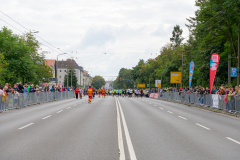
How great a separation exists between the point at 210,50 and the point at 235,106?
2645 centimetres

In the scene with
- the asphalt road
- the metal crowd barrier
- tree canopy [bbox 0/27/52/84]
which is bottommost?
the asphalt road

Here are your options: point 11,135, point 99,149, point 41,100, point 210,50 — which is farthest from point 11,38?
point 99,149

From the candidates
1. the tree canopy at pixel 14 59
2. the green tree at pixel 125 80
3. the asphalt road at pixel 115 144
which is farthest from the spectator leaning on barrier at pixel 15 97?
the green tree at pixel 125 80

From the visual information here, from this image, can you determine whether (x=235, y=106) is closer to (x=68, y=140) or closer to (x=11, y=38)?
(x=68, y=140)

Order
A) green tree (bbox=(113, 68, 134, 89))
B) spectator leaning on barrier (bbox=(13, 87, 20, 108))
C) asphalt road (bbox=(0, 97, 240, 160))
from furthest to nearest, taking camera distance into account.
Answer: green tree (bbox=(113, 68, 134, 89))
spectator leaning on barrier (bbox=(13, 87, 20, 108))
asphalt road (bbox=(0, 97, 240, 160))

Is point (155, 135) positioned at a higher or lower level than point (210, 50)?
lower

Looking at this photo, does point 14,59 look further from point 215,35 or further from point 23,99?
point 215,35

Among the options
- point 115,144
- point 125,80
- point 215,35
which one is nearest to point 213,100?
point 215,35

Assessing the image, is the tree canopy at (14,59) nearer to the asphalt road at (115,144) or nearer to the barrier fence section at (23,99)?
the barrier fence section at (23,99)

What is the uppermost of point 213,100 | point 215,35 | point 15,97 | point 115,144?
point 215,35

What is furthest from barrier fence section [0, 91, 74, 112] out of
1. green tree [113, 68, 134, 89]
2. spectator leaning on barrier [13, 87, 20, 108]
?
green tree [113, 68, 134, 89]

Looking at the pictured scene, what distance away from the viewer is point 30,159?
242 inches

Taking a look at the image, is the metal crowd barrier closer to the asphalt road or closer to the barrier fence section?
the asphalt road

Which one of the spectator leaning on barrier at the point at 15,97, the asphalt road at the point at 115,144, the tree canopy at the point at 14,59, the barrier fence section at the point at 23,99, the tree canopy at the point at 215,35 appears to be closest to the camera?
the asphalt road at the point at 115,144
